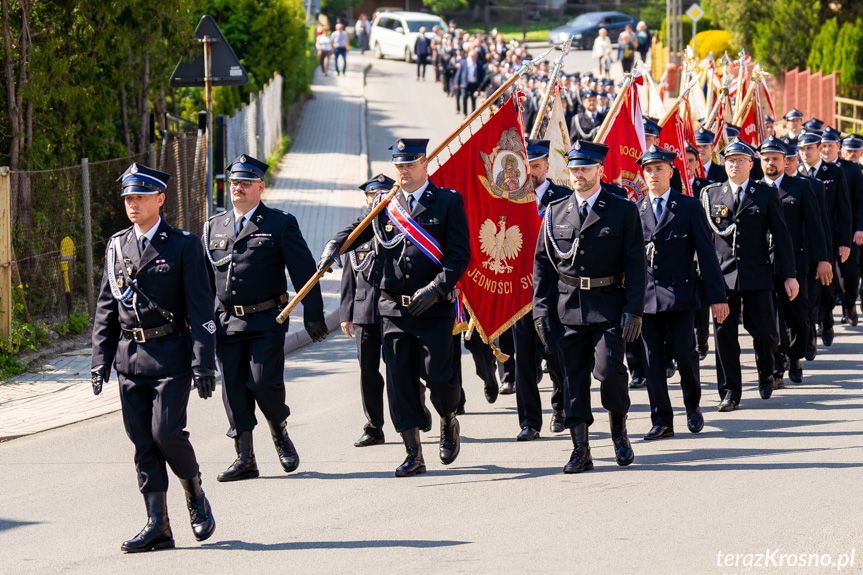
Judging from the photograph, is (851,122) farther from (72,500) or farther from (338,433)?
(72,500)

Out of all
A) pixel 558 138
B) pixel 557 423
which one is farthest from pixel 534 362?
pixel 558 138

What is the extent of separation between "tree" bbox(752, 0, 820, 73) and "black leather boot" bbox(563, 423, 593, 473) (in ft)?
102

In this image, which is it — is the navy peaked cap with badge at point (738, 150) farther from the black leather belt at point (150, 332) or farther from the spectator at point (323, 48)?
the spectator at point (323, 48)

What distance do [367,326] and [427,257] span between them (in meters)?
1.21

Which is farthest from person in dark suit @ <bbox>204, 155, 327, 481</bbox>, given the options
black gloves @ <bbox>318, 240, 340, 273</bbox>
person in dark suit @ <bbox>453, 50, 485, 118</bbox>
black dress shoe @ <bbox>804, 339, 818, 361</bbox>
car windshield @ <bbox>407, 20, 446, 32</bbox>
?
car windshield @ <bbox>407, 20, 446, 32</bbox>

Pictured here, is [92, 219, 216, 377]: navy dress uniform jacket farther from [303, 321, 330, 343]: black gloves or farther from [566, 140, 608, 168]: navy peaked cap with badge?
[566, 140, 608, 168]: navy peaked cap with badge

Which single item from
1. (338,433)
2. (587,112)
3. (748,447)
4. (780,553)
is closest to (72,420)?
(338,433)

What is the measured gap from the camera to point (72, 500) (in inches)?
312

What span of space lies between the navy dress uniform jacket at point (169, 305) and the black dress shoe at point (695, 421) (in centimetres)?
394

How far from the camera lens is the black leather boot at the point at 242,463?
832 cm

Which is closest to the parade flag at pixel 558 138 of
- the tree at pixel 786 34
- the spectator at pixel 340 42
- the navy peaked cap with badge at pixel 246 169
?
the navy peaked cap with badge at pixel 246 169

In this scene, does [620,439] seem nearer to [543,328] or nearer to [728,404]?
[543,328]

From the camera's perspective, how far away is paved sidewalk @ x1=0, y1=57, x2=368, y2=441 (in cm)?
1058

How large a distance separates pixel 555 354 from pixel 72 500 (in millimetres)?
3575
